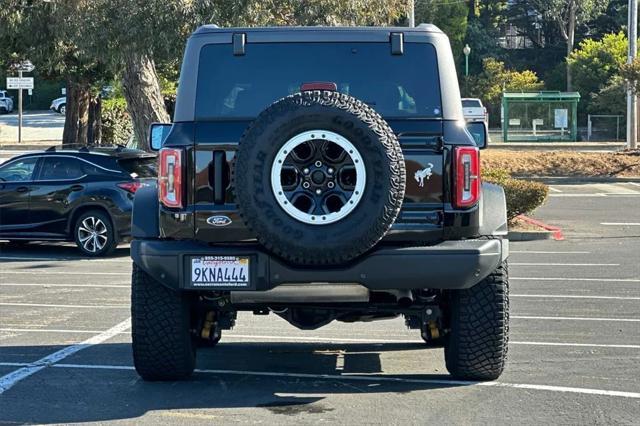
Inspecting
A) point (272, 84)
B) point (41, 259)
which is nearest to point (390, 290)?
point (272, 84)

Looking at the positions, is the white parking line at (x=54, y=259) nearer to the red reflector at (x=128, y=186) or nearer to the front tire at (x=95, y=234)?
the front tire at (x=95, y=234)

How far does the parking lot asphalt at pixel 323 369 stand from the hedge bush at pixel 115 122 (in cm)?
2365

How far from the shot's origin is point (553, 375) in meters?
7.43

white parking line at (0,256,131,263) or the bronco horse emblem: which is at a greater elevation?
the bronco horse emblem

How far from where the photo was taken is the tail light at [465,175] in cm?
652

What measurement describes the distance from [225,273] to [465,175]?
5.11 feet

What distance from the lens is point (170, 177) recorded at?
658cm

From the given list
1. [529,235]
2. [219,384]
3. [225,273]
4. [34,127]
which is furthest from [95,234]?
[34,127]

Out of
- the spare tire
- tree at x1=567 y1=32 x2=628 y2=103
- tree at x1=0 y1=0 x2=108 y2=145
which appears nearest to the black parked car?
tree at x1=0 y1=0 x2=108 y2=145

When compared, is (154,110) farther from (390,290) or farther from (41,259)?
(390,290)

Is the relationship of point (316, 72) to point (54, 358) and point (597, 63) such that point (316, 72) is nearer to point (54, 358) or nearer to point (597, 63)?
point (54, 358)

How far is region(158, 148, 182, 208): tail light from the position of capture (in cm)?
655

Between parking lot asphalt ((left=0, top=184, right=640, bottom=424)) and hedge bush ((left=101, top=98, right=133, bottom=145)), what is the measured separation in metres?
23.7

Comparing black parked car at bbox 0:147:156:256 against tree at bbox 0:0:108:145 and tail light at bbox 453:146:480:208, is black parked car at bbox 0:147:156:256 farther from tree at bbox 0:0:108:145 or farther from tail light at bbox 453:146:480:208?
tail light at bbox 453:146:480:208
